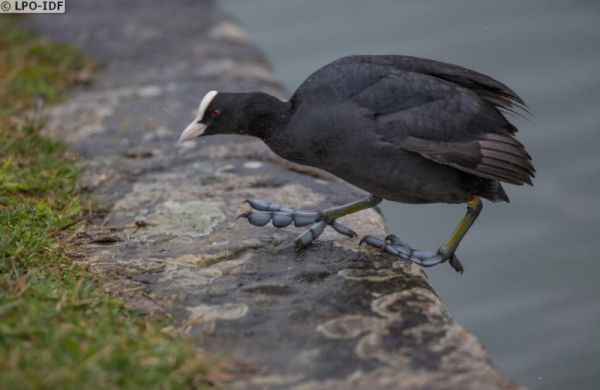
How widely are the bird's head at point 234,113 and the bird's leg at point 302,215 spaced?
15.0 inches

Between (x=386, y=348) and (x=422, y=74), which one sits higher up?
(x=422, y=74)

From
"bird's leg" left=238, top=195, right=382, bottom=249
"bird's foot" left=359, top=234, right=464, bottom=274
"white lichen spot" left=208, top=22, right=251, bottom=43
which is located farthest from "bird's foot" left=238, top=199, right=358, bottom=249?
"white lichen spot" left=208, top=22, right=251, bottom=43

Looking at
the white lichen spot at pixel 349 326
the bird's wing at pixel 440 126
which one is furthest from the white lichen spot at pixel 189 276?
the bird's wing at pixel 440 126

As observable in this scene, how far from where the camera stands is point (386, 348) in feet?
9.49

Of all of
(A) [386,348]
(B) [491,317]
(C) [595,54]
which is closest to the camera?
(A) [386,348]

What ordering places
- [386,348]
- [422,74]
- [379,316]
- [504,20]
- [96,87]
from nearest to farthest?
1. [386,348]
2. [379,316]
3. [422,74]
4. [96,87]
5. [504,20]

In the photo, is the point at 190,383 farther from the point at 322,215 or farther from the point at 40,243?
the point at 322,215

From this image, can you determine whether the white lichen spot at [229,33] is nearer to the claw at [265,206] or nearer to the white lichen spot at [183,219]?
the white lichen spot at [183,219]

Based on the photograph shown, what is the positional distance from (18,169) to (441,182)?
91.6 inches

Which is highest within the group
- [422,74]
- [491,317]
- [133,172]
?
[422,74]

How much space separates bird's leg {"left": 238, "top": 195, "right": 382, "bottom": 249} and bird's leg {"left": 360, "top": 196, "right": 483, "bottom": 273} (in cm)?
20

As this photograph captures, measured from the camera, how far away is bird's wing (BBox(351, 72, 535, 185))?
3656mm

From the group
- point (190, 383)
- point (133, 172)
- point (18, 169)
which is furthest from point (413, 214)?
point (190, 383)

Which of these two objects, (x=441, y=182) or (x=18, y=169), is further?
(x=18, y=169)
